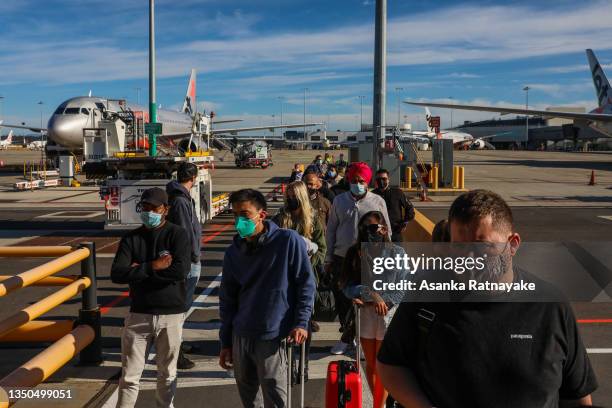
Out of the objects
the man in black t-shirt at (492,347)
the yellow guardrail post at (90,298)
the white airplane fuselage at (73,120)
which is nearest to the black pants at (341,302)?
the yellow guardrail post at (90,298)

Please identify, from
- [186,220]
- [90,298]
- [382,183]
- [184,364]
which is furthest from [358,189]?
[90,298]

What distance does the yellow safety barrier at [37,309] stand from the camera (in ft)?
14.8

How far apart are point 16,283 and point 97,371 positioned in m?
1.96

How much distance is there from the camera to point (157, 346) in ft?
16.3

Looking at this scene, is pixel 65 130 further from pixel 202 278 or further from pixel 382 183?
pixel 382 183

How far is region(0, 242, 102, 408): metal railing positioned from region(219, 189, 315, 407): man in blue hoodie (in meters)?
1.47

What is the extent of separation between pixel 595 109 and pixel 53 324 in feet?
166

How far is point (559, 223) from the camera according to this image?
17.5m

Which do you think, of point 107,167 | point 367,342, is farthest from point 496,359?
point 107,167

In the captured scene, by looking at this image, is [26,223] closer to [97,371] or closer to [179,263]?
[97,371]

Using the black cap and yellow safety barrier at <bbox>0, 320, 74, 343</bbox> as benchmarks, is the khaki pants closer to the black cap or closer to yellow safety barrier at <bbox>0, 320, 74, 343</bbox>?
the black cap

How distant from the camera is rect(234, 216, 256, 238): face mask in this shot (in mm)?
4145

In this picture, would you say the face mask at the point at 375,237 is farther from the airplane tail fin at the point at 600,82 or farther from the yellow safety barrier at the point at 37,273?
the airplane tail fin at the point at 600,82

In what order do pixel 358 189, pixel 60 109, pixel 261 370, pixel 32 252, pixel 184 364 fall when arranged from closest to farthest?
pixel 261 370, pixel 32 252, pixel 184 364, pixel 358 189, pixel 60 109
